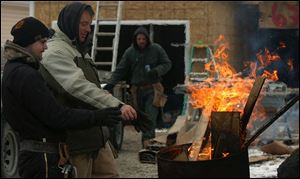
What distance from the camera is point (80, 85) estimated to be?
4184 millimetres

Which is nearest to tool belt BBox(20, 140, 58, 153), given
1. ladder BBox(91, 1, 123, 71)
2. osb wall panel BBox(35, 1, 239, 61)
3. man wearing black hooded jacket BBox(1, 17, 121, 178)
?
man wearing black hooded jacket BBox(1, 17, 121, 178)

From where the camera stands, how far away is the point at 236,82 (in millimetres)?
8461

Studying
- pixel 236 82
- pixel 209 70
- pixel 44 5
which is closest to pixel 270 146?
→ pixel 236 82

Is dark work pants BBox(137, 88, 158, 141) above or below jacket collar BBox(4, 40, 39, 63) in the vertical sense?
below

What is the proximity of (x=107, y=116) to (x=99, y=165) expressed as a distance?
0.92 meters

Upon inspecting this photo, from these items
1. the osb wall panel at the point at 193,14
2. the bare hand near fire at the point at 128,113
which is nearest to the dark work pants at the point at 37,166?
the bare hand near fire at the point at 128,113

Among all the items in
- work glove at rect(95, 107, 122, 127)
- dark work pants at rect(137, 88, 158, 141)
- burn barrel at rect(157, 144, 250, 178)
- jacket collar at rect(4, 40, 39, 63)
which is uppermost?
jacket collar at rect(4, 40, 39, 63)

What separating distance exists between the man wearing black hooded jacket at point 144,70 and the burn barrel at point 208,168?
5.28 metres

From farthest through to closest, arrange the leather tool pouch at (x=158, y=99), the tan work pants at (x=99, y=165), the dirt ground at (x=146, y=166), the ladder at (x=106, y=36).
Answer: the ladder at (x=106, y=36), the leather tool pouch at (x=158, y=99), the dirt ground at (x=146, y=166), the tan work pants at (x=99, y=165)

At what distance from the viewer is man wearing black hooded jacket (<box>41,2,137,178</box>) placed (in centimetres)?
419

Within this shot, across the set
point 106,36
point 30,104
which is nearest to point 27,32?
point 30,104

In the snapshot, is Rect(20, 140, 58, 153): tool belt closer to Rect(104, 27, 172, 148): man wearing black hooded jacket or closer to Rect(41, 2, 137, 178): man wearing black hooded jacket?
Rect(41, 2, 137, 178): man wearing black hooded jacket

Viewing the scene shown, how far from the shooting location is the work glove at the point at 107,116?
12.9 ft

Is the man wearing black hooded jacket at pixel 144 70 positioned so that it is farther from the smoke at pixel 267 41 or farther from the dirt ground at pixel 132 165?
the smoke at pixel 267 41
